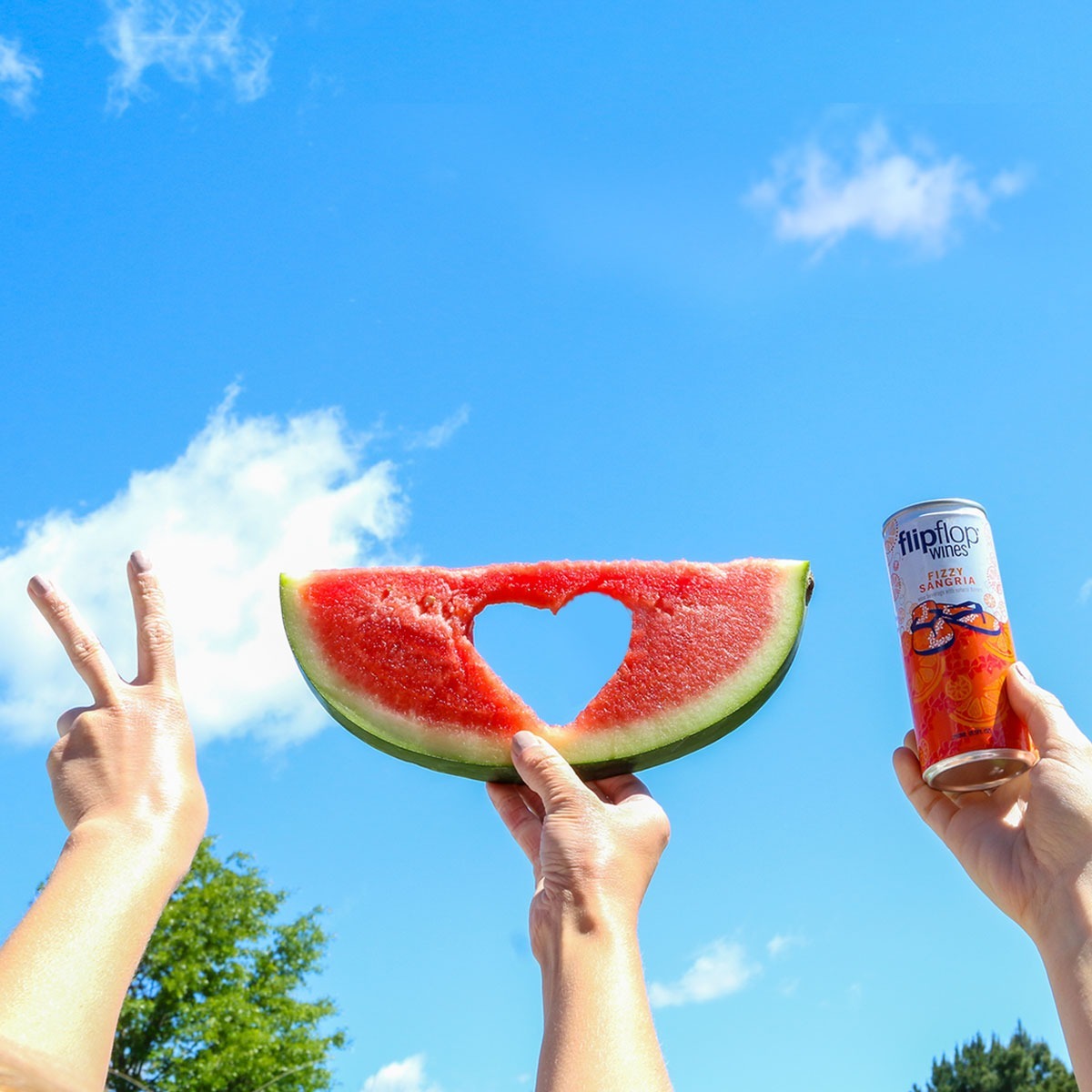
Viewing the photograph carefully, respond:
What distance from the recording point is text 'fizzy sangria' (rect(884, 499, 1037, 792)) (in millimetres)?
2893

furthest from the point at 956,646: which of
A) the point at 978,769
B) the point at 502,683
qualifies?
the point at 502,683

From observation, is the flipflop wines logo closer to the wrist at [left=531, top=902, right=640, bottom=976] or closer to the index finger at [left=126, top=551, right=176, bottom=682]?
the wrist at [left=531, top=902, right=640, bottom=976]

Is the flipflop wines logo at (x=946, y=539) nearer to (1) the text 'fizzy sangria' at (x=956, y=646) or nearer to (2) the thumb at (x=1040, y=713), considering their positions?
(1) the text 'fizzy sangria' at (x=956, y=646)

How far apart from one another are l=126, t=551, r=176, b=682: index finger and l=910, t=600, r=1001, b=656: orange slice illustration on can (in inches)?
80.2

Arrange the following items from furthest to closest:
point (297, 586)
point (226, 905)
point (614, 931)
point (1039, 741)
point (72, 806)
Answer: point (226, 905)
point (297, 586)
point (1039, 741)
point (72, 806)
point (614, 931)

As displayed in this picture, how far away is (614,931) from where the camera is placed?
2.22 m

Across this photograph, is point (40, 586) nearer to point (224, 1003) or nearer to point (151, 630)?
point (151, 630)

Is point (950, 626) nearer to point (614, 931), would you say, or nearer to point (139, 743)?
point (614, 931)

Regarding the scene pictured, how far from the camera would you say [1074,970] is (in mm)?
2670

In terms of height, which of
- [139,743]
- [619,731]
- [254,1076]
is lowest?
[139,743]

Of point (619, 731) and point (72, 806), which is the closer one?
point (72, 806)

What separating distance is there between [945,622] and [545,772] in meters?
1.20

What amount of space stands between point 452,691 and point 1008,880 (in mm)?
1678

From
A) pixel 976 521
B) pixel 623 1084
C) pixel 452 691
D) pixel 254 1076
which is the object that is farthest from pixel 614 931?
pixel 254 1076
